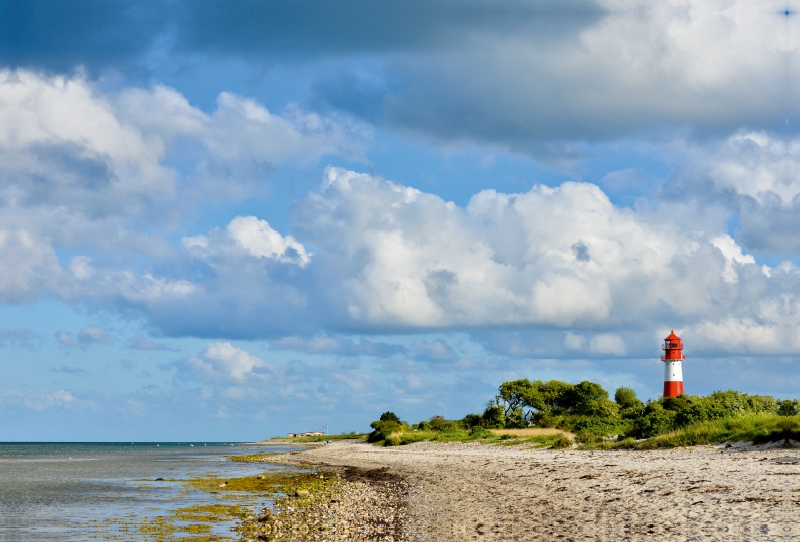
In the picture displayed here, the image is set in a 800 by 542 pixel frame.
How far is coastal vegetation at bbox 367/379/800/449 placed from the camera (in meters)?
39.6

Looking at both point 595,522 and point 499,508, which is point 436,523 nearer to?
point 499,508

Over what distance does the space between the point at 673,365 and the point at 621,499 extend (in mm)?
68872

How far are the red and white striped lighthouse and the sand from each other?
51266 mm

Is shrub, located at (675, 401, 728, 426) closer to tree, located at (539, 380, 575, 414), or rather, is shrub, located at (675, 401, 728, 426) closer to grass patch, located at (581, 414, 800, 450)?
grass patch, located at (581, 414, 800, 450)

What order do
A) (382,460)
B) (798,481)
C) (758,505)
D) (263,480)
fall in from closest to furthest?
(758,505), (798,481), (263,480), (382,460)

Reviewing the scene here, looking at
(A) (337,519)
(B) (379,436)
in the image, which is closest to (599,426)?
(A) (337,519)

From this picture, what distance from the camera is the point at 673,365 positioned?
85438 mm

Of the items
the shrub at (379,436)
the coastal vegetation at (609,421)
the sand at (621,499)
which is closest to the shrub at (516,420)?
the coastal vegetation at (609,421)

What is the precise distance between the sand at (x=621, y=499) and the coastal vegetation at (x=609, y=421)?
449 centimetres

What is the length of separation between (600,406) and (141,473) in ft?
167

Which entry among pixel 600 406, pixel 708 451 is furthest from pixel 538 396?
pixel 708 451

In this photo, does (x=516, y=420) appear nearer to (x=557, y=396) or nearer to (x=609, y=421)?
(x=557, y=396)

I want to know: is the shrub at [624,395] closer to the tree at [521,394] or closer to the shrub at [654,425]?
the tree at [521,394]

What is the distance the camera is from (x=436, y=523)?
73.5 feet
